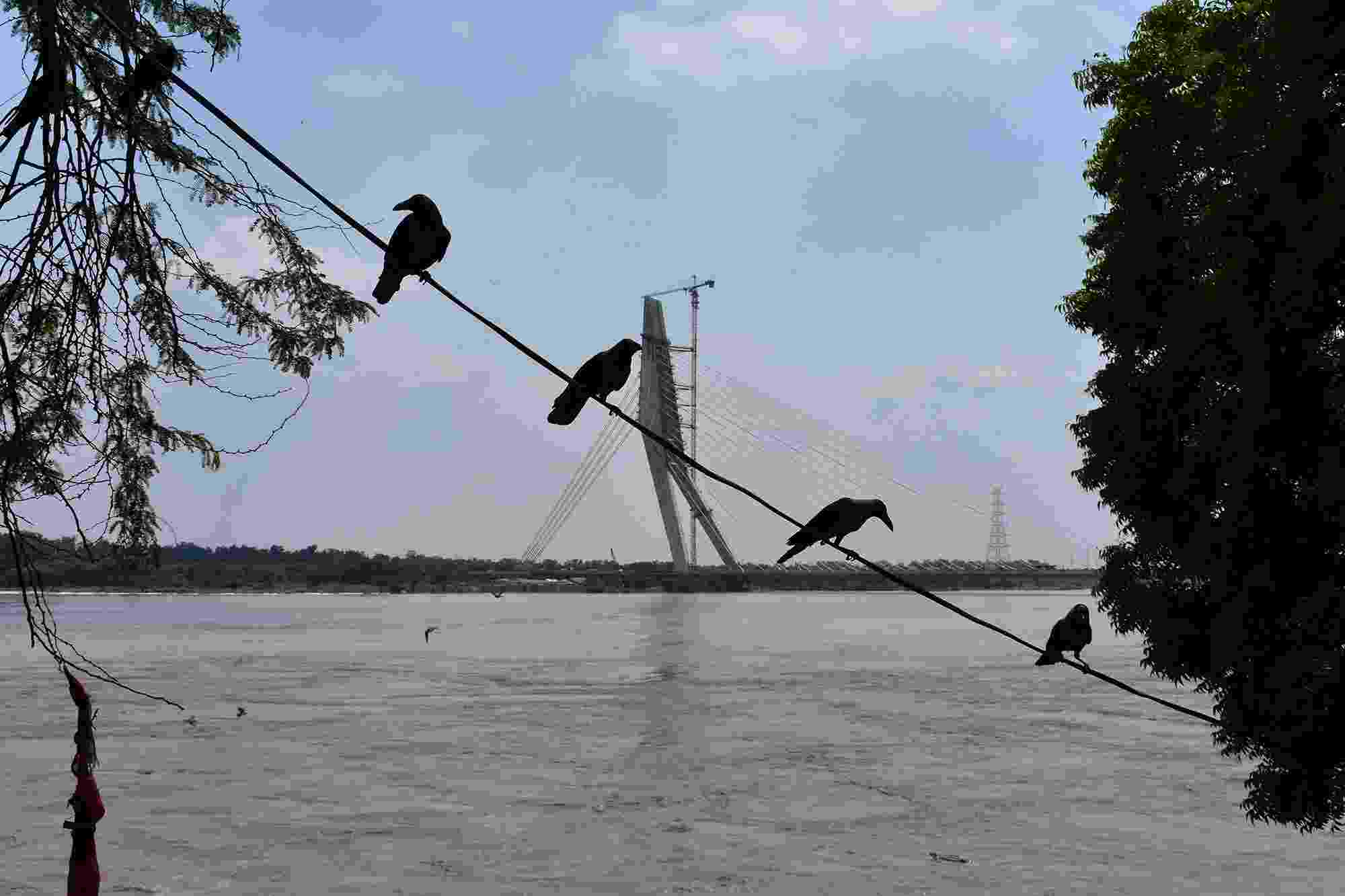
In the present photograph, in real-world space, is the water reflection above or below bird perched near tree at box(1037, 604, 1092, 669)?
below

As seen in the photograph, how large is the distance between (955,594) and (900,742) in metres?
151

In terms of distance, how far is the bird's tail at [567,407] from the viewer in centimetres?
478

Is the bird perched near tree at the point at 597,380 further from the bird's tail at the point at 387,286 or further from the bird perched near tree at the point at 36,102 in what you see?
the bird perched near tree at the point at 36,102

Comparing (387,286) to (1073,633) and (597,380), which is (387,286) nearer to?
(597,380)

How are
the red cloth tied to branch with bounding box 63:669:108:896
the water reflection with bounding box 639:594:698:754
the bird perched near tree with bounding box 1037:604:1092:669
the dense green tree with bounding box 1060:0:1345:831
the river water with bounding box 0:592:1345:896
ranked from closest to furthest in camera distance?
the red cloth tied to branch with bounding box 63:669:108:896 < the bird perched near tree with bounding box 1037:604:1092:669 < the dense green tree with bounding box 1060:0:1345:831 < the river water with bounding box 0:592:1345:896 < the water reflection with bounding box 639:594:698:754

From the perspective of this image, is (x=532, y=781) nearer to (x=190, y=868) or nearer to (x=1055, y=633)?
(x=190, y=868)

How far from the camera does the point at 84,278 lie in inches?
245

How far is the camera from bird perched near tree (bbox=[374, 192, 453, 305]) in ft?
16.4

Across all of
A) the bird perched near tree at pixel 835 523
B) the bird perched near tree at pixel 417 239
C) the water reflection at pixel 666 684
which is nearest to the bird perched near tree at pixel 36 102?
the bird perched near tree at pixel 417 239

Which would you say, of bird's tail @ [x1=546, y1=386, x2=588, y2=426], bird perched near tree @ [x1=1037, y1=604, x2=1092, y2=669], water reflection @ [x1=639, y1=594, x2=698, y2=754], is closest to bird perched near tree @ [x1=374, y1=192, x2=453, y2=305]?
bird's tail @ [x1=546, y1=386, x2=588, y2=426]

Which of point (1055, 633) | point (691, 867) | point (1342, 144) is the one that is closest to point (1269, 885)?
point (1055, 633)

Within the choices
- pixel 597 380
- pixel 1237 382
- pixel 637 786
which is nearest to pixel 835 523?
pixel 597 380

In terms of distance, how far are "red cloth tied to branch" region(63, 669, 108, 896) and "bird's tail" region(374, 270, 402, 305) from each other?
2101mm

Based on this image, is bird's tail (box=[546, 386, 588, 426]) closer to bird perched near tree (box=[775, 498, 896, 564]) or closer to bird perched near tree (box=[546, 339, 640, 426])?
bird perched near tree (box=[546, 339, 640, 426])
